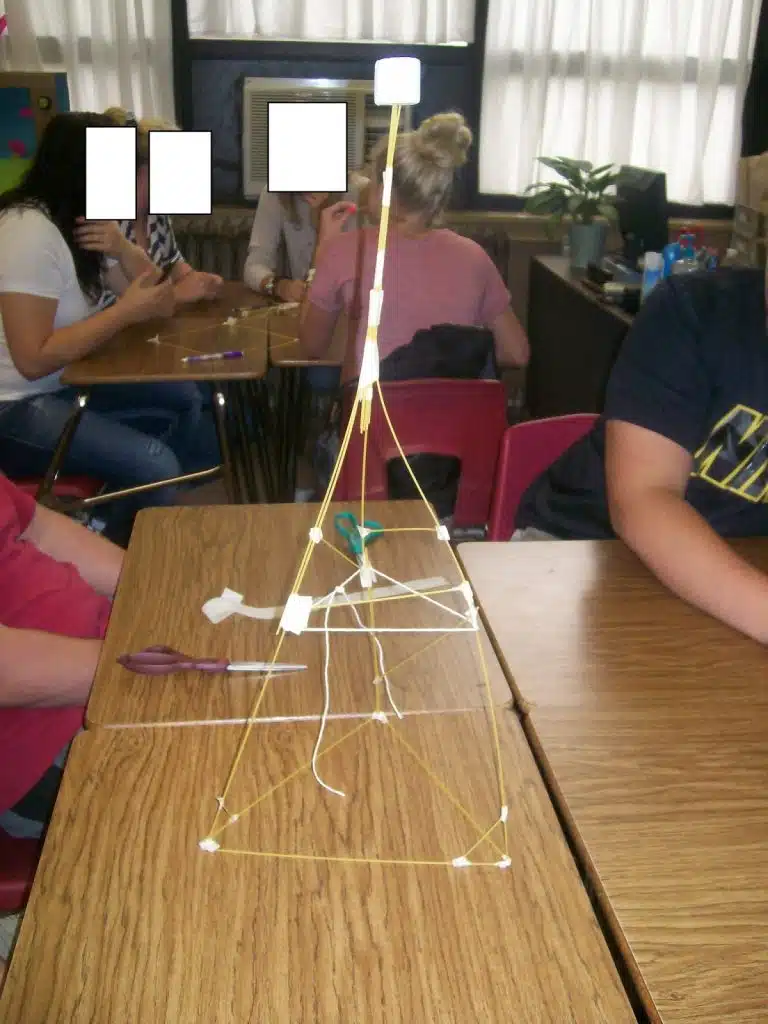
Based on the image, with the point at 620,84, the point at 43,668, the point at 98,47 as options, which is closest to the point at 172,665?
the point at 43,668

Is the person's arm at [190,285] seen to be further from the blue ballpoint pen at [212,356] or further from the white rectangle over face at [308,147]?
the white rectangle over face at [308,147]

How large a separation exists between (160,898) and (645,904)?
0.37 meters

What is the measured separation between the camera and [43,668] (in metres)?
1.06

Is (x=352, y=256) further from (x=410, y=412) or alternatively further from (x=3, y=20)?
(x=3, y=20)

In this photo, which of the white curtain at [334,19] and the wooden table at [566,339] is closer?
the wooden table at [566,339]

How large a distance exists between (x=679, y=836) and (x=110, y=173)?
2.26 metres

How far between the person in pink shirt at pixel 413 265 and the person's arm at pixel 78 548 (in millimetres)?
993

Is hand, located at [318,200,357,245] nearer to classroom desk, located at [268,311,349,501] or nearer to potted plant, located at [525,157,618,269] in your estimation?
classroom desk, located at [268,311,349,501]

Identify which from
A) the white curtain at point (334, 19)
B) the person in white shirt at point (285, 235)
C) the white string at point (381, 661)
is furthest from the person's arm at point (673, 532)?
the white curtain at point (334, 19)

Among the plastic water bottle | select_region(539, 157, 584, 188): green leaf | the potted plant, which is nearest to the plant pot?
the potted plant

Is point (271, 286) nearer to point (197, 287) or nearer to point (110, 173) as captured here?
point (197, 287)

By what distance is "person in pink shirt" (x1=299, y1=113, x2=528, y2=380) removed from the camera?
215 centimetres

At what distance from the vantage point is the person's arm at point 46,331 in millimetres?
2121

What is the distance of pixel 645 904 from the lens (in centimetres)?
65
